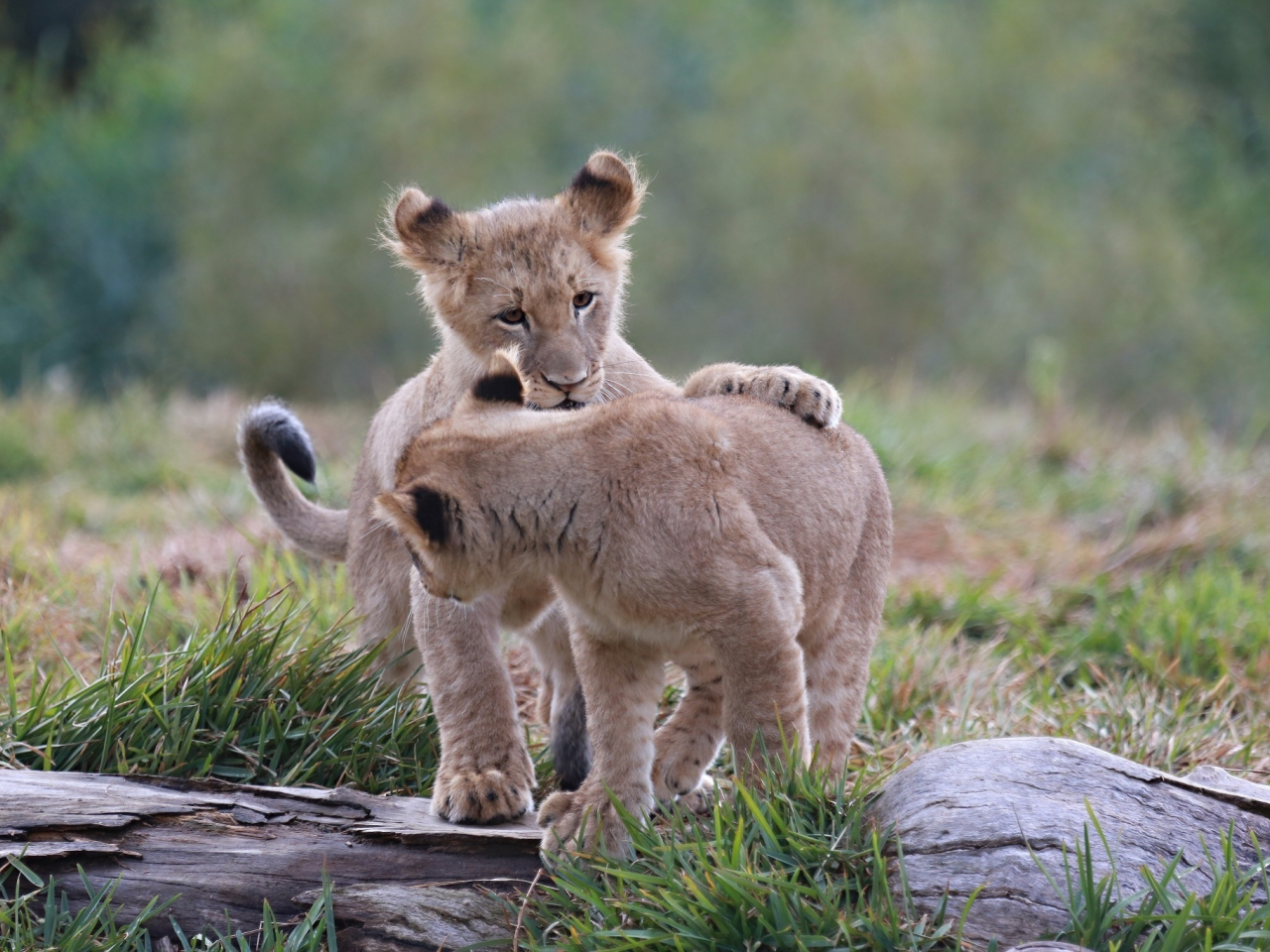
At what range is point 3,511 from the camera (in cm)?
731

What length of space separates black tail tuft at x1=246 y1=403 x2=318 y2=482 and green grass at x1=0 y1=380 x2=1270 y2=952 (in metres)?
0.46

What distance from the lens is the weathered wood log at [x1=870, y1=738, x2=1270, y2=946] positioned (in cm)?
283

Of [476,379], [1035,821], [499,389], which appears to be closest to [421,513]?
[499,389]

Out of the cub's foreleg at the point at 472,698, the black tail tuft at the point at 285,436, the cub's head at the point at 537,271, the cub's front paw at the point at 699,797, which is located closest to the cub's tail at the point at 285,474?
the black tail tuft at the point at 285,436

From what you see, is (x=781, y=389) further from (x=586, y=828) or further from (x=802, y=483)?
(x=586, y=828)

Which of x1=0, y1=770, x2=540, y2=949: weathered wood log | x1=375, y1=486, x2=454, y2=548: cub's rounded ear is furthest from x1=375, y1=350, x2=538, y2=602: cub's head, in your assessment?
x1=0, y1=770, x2=540, y2=949: weathered wood log

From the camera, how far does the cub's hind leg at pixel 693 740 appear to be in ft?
12.3

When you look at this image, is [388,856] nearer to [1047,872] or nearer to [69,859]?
[69,859]

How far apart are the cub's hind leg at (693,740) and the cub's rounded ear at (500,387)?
2.88 ft

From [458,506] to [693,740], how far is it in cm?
106

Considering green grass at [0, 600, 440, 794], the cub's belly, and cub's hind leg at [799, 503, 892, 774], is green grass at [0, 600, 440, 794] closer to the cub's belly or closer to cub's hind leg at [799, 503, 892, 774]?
the cub's belly

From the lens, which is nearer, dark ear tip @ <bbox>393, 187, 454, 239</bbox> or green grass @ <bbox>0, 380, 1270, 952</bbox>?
green grass @ <bbox>0, 380, 1270, 952</bbox>

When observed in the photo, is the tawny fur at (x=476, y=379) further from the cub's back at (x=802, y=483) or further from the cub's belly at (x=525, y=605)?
the cub's back at (x=802, y=483)

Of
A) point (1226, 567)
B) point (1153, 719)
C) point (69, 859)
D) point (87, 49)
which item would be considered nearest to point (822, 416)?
point (1153, 719)
